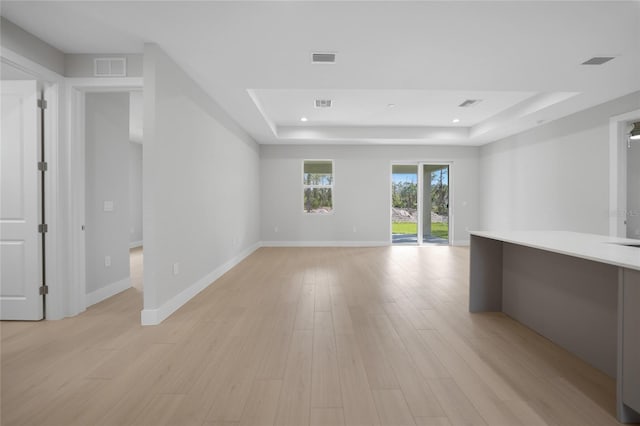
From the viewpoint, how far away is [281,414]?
5.41ft

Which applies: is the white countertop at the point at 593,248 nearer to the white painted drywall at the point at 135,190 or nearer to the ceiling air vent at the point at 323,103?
the ceiling air vent at the point at 323,103

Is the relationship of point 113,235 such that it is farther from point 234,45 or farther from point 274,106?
point 274,106

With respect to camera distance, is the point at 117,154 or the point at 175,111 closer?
the point at 175,111

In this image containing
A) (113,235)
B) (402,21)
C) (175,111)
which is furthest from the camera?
(113,235)

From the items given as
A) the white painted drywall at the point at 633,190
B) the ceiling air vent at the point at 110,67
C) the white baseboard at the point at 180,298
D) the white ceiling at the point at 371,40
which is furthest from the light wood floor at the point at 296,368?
the white painted drywall at the point at 633,190

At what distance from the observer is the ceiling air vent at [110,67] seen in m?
3.11

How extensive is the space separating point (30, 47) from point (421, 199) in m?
7.79

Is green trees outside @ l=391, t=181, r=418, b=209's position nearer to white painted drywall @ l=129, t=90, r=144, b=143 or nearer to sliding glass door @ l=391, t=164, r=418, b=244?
sliding glass door @ l=391, t=164, r=418, b=244

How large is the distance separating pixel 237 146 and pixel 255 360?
4.52m

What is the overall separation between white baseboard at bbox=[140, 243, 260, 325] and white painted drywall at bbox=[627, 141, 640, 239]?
627 centimetres

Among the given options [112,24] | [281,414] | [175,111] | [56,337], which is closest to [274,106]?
[175,111]

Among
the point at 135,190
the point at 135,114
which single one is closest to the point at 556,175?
the point at 135,114

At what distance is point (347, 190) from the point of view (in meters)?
8.18

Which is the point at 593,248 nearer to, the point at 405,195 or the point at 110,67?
the point at 110,67
